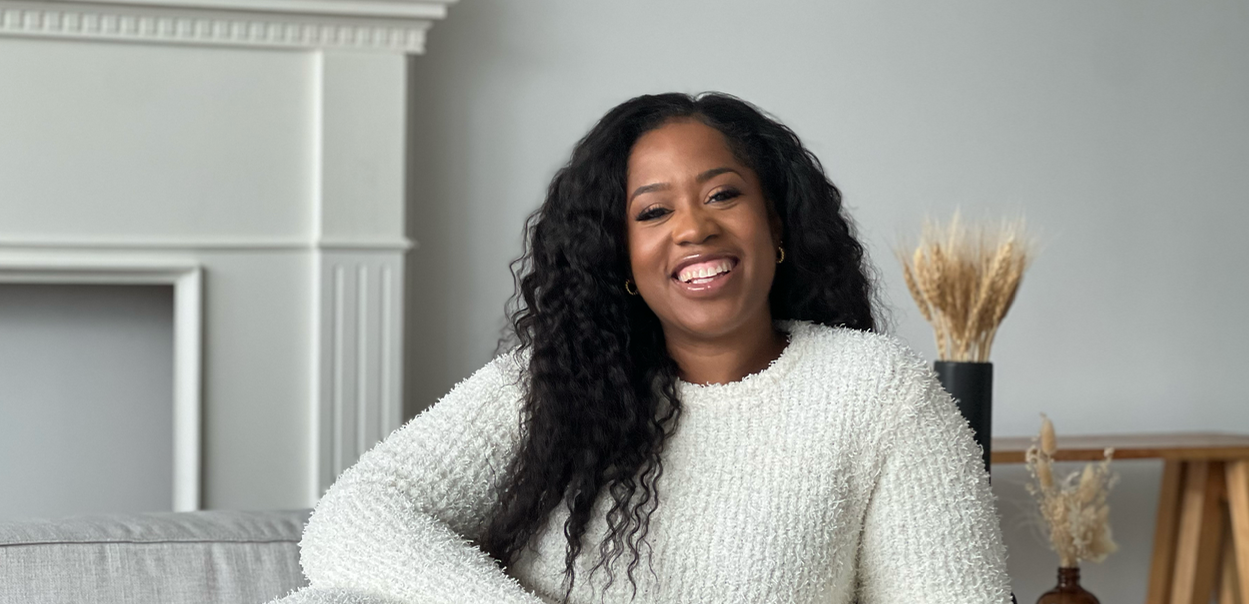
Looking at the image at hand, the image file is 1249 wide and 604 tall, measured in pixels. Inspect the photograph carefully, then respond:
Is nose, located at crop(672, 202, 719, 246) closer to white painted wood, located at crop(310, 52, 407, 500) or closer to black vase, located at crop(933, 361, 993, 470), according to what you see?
black vase, located at crop(933, 361, 993, 470)

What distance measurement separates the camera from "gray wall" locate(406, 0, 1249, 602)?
2.47 meters

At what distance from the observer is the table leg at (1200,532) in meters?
2.66

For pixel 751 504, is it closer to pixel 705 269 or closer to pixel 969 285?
pixel 705 269

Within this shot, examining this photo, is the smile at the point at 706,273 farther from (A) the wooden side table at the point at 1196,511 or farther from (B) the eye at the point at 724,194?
(A) the wooden side table at the point at 1196,511

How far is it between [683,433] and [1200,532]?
1804 mm

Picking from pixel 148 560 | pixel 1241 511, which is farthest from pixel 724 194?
pixel 1241 511

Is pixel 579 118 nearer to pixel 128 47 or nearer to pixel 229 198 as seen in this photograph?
pixel 229 198

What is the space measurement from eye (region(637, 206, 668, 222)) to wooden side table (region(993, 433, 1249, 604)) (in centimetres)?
131

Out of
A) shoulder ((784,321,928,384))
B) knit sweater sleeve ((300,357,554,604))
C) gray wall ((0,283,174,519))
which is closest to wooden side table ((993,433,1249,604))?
shoulder ((784,321,928,384))

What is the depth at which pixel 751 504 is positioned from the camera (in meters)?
1.32

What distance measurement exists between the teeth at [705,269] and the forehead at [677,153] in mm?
109

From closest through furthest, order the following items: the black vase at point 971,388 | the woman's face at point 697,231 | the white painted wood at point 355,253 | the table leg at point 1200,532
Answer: the woman's face at point 697,231, the black vase at point 971,388, the white painted wood at point 355,253, the table leg at point 1200,532

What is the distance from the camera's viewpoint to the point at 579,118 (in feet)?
8.24

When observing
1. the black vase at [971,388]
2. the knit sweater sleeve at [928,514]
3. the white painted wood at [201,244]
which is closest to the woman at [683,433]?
the knit sweater sleeve at [928,514]
